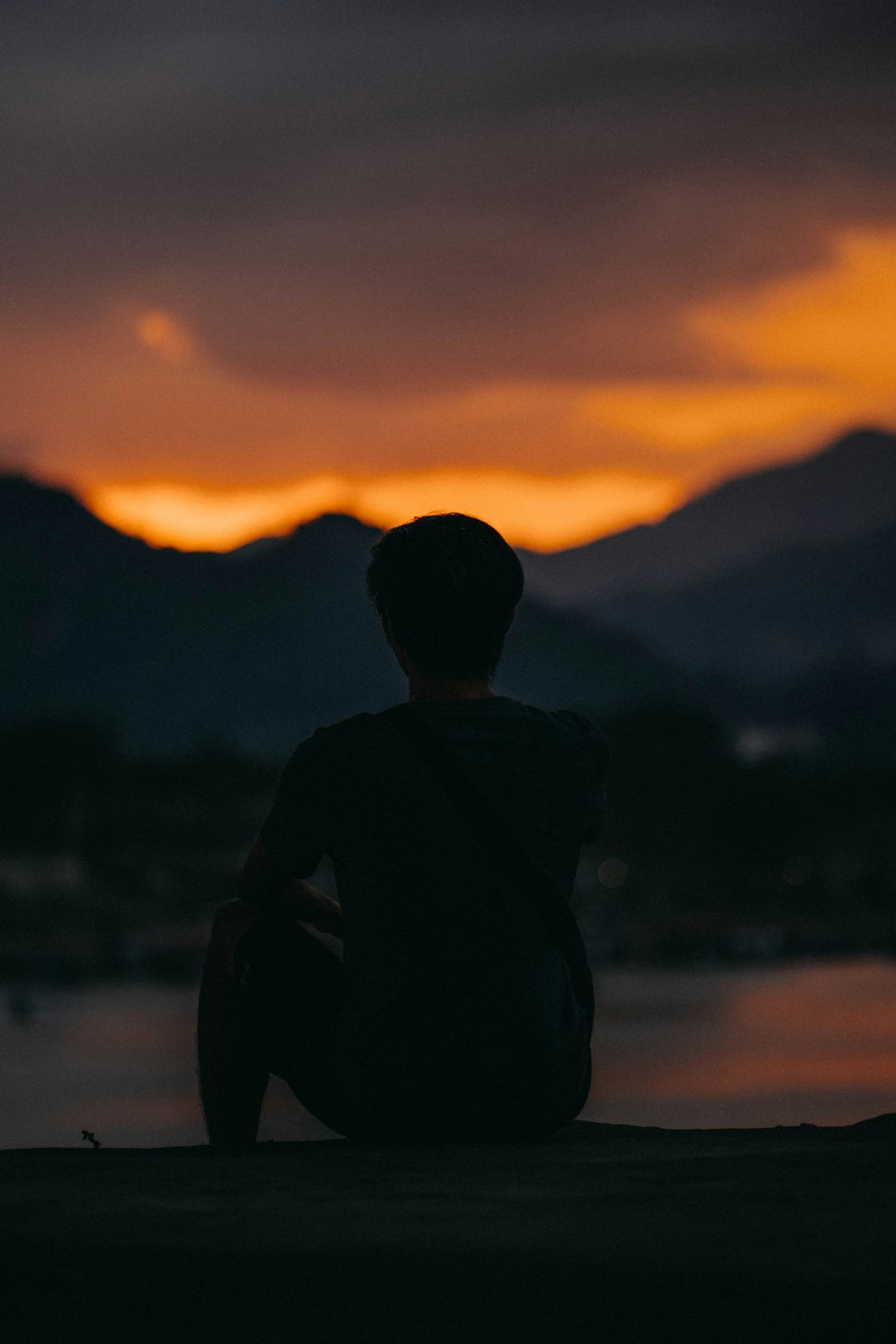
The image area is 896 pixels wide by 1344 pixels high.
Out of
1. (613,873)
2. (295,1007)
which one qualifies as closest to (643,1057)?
(613,873)

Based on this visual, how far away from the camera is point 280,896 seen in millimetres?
2516

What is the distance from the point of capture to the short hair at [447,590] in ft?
7.84

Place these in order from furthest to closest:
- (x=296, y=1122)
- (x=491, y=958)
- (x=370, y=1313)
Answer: (x=296, y=1122), (x=491, y=958), (x=370, y=1313)

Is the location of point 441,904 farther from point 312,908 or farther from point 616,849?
point 616,849

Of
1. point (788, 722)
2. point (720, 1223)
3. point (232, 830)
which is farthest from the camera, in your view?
point (788, 722)

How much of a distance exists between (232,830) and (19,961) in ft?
31.6

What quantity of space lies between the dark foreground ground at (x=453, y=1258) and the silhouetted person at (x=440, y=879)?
159 mm

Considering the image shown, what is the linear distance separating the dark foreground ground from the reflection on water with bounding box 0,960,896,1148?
22455 millimetres

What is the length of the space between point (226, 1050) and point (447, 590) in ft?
2.56

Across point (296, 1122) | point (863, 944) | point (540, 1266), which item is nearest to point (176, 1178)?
point (540, 1266)

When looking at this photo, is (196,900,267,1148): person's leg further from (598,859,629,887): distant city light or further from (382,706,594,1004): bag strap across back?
(598,859,629,887): distant city light

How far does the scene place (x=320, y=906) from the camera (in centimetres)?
263

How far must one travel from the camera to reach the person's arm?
96.2 inches

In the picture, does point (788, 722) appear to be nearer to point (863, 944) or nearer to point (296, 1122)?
point (863, 944)
